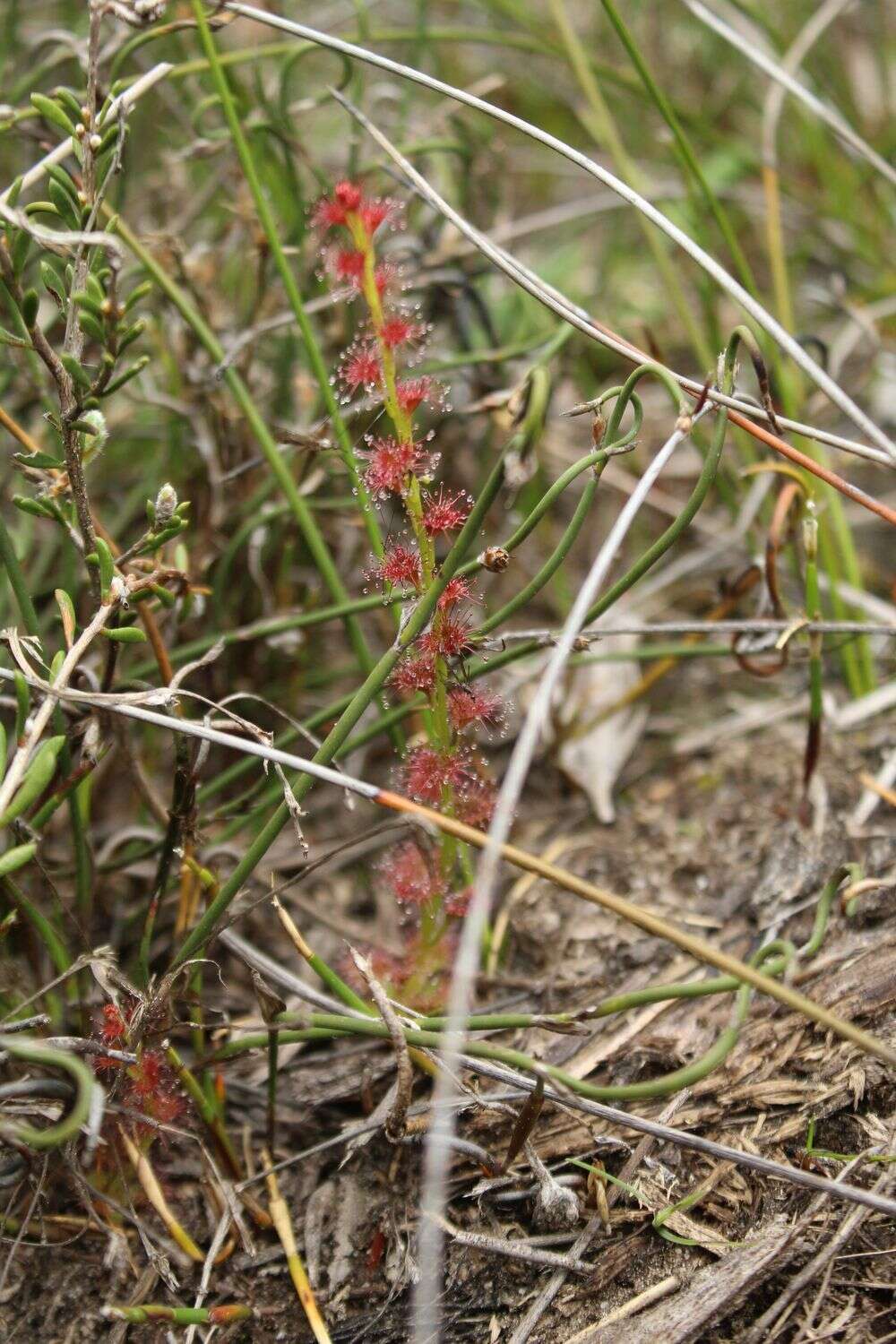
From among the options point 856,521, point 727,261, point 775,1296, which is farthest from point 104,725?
point 727,261

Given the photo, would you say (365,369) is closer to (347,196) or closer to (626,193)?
(347,196)

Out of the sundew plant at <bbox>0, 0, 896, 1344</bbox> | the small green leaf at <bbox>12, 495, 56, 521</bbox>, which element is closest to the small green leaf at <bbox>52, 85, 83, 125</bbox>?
the sundew plant at <bbox>0, 0, 896, 1344</bbox>

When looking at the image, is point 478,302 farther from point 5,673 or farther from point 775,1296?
point 775,1296

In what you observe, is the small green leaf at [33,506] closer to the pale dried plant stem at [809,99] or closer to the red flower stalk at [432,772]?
the red flower stalk at [432,772]

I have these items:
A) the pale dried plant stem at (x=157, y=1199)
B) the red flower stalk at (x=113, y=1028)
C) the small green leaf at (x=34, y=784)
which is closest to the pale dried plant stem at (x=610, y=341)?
the small green leaf at (x=34, y=784)

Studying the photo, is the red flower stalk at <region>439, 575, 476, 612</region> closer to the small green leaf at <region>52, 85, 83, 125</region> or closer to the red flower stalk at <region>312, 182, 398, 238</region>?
the red flower stalk at <region>312, 182, 398, 238</region>
